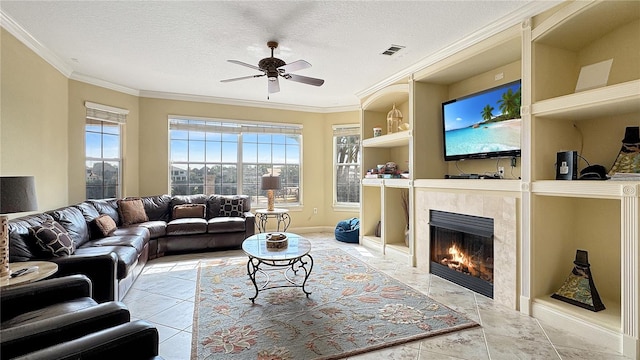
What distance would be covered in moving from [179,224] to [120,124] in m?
2.17

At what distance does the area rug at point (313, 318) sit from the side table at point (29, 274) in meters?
1.15

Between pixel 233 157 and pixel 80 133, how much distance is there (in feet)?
8.12

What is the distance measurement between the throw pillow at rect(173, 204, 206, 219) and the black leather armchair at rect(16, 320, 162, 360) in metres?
3.99

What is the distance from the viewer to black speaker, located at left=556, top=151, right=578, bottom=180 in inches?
96.6

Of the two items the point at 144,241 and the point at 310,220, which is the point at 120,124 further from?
the point at 310,220

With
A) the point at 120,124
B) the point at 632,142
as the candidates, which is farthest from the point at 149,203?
the point at 632,142

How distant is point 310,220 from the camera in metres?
6.58

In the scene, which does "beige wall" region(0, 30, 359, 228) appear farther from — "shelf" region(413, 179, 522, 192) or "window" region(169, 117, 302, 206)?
"shelf" region(413, 179, 522, 192)

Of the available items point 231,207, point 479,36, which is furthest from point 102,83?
point 479,36

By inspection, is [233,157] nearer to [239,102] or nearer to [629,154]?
[239,102]

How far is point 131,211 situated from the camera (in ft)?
15.0

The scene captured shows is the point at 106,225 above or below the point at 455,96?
below

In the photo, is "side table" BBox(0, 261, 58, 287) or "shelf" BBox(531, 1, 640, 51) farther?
"shelf" BBox(531, 1, 640, 51)

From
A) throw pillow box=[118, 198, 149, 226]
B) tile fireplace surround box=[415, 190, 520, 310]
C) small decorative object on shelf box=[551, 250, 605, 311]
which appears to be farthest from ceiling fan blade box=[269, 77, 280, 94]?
small decorative object on shelf box=[551, 250, 605, 311]
